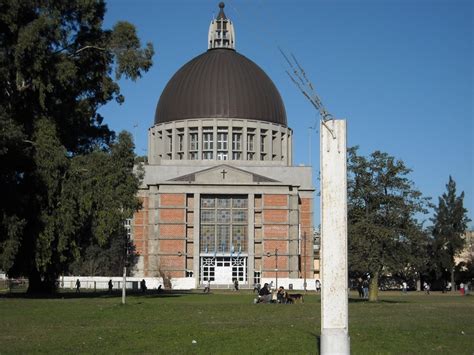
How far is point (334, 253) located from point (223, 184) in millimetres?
80717

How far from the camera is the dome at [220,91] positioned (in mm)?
105938

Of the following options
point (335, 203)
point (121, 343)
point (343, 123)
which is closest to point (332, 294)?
point (335, 203)

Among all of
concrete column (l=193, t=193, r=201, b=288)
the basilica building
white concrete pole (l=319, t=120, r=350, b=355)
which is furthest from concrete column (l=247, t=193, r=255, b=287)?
white concrete pole (l=319, t=120, r=350, b=355)

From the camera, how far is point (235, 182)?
95.3 meters

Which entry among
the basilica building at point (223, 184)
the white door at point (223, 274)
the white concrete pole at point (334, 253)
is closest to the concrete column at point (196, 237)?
the basilica building at point (223, 184)

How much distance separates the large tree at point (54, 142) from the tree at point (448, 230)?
53.3 meters

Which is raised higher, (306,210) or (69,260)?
(306,210)

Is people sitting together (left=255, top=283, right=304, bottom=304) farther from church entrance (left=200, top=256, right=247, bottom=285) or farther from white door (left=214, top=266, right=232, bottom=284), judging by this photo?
church entrance (left=200, top=256, right=247, bottom=285)

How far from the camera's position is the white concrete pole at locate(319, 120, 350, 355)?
572 inches

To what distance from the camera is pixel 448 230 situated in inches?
3701

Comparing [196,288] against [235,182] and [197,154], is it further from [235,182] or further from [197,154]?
[197,154]

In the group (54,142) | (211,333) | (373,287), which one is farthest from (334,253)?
(373,287)

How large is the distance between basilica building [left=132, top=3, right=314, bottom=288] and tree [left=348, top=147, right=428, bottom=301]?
44669 millimetres

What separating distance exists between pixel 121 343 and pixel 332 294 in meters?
5.98
